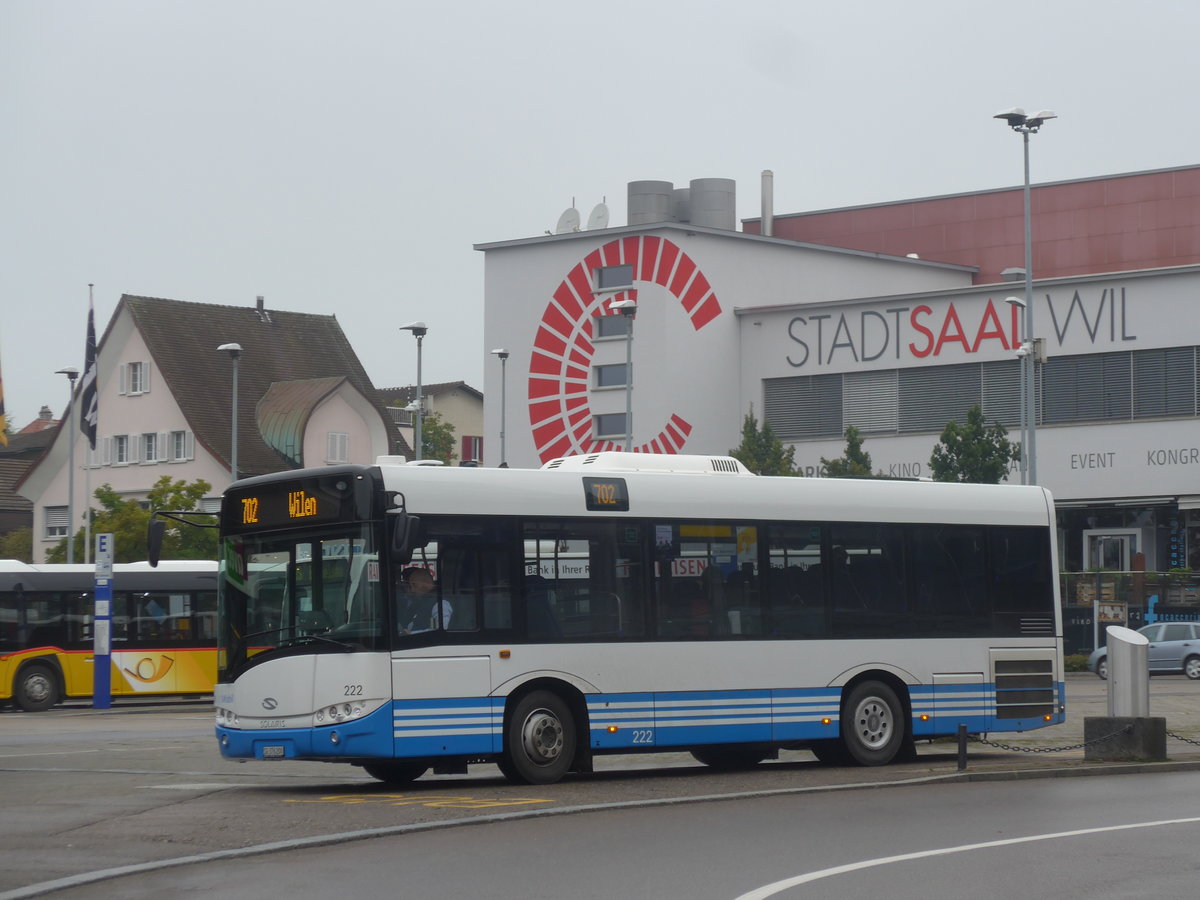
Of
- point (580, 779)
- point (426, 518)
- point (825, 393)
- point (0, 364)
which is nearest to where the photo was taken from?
point (426, 518)

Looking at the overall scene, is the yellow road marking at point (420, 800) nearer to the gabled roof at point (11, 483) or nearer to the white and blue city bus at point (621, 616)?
the white and blue city bus at point (621, 616)

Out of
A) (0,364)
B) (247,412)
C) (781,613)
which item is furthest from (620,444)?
(781,613)

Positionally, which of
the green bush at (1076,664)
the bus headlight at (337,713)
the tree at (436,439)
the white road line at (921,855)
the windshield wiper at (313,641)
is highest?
the tree at (436,439)

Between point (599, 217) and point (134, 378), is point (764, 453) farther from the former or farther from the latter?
point (134, 378)

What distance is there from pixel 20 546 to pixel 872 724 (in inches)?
2355

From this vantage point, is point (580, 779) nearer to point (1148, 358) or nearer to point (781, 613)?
point (781, 613)

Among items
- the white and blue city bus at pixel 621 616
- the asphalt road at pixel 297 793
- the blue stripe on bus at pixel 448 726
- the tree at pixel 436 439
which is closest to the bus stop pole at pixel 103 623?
the asphalt road at pixel 297 793

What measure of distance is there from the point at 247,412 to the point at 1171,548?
36088mm

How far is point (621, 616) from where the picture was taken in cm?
1741

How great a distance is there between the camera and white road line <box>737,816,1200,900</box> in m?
10.1

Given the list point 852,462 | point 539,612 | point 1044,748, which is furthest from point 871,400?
point 539,612

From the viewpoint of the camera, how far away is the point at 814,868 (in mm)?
10984

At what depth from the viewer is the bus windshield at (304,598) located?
1593 cm

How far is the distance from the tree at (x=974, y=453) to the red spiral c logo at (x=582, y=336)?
13.4 metres
